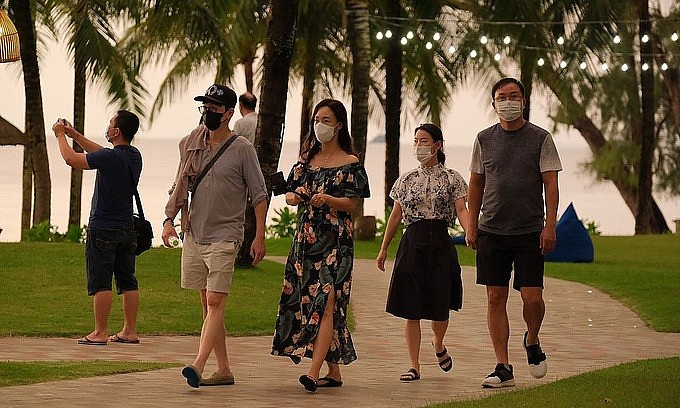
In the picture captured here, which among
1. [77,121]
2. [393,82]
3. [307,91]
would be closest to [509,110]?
[393,82]

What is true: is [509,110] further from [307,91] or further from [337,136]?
[307,91]

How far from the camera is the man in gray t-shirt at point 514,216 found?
31.7 feet

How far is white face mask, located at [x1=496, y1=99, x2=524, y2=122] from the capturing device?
31.8ft

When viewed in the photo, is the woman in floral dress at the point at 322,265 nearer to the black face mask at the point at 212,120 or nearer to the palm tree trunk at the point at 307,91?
the black face mask at the point at 212,120

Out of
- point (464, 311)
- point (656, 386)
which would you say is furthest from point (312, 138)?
point (464, 311)

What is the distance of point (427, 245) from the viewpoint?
34.7 ft

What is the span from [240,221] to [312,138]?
0.78 meters

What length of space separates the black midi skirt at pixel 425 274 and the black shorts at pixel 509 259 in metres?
0.76

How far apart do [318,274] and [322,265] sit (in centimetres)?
6

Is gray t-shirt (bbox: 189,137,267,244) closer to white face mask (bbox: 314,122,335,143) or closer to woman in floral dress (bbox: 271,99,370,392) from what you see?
woman in floral dress (bbox: 271,99,370,392)

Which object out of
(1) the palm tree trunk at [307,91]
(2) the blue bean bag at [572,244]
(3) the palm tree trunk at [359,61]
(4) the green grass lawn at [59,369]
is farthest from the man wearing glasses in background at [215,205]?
(1) the palm tree trunk at [307,91]

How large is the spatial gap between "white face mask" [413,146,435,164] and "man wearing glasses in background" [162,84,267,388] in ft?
4.86

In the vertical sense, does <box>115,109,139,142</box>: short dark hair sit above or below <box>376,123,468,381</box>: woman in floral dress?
above

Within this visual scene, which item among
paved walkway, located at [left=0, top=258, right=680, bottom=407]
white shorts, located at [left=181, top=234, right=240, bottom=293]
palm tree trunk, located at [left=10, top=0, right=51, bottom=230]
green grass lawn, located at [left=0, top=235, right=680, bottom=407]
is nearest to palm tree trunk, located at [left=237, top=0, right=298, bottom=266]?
green grass lawn, located at [left=0, top=235, right=680, bottom=407]
